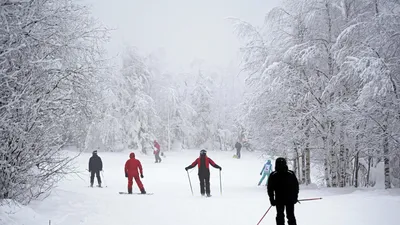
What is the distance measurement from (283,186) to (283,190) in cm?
8

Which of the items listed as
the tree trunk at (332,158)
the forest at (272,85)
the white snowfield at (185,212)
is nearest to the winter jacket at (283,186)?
the white snowfield at (185,212)

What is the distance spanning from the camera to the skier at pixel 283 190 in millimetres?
6070

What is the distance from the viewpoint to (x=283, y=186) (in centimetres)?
611

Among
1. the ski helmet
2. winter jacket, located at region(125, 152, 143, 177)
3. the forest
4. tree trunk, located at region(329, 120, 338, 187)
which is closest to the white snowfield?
the forest

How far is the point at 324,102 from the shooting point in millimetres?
13461

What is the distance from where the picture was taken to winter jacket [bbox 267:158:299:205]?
607 cm

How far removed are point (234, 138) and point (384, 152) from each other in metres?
35.7

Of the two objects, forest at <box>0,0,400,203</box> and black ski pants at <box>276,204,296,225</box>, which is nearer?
black ski pants at <box>276,204,296,225</box>

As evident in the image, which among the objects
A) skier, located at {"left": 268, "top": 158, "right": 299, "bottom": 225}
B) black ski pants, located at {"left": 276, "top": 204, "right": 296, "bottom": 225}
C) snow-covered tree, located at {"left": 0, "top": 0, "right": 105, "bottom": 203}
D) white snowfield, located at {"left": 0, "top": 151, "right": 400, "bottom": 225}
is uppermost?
snow-covered tree, located at {"left": 0, "top": 0, "right": 105, "bottom": 203}

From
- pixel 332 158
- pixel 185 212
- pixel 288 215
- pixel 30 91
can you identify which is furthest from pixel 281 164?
pixel 332 158

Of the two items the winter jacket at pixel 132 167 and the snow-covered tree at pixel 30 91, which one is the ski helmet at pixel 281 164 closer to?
the snow-covered tree at pixel 30 91

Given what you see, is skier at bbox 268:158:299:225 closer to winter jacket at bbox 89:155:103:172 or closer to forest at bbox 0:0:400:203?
forest at bbox 0:0:400:203

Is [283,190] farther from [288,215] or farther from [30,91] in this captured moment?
[30,91]

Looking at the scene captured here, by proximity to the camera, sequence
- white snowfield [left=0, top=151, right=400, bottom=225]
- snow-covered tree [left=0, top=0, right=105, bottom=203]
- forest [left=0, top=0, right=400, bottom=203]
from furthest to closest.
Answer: white snowfield [left=0, top=151, right=400, bottom=225]
forest [left=0, top=0, right=400, bottom=203]
snow-covered tree [left=0, top=0, right=105, bottom=203]
